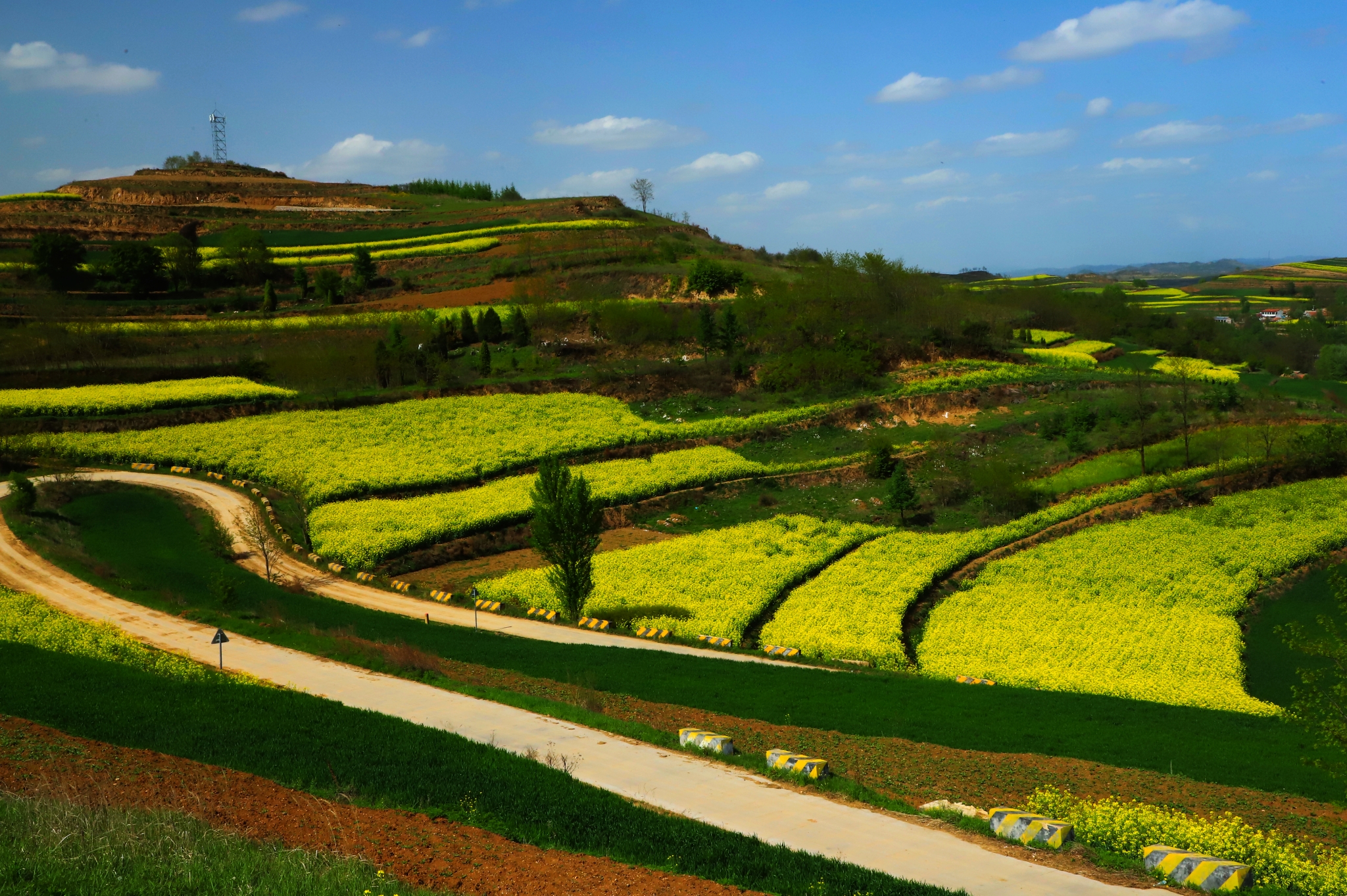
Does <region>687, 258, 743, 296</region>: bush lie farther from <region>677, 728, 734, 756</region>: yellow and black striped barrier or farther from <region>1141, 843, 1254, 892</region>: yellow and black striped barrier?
<region>1141, 843, 1254, 892</region>: yellow and black striped barrier

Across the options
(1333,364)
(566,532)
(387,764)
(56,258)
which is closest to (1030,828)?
(387,764)

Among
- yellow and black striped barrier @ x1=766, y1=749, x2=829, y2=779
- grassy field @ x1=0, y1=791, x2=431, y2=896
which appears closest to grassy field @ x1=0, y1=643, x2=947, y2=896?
grassy field @ x1=0, y1=791, x2=431, y2=896

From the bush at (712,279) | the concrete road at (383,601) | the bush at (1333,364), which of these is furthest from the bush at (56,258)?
the bush at (1333,364)

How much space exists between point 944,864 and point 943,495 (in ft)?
121

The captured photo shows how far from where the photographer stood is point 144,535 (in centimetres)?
4144

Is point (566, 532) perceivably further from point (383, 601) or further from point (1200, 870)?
point (1200, 870)

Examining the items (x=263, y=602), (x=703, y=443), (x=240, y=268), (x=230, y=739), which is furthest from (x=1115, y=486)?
(x=240, y=268)

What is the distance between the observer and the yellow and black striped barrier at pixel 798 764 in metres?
16.8

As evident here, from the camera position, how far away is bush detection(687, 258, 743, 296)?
3524 inches

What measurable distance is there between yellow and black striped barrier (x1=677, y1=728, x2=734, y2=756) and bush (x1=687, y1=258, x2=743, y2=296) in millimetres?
73703

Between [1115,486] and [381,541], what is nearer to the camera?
[381,541]

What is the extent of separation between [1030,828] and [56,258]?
9443 cm

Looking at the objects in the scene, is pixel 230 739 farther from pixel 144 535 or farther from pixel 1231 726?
pixel 144 535

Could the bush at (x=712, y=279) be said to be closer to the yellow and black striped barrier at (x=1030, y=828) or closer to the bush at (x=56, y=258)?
the bush at (x=56, y=258)
